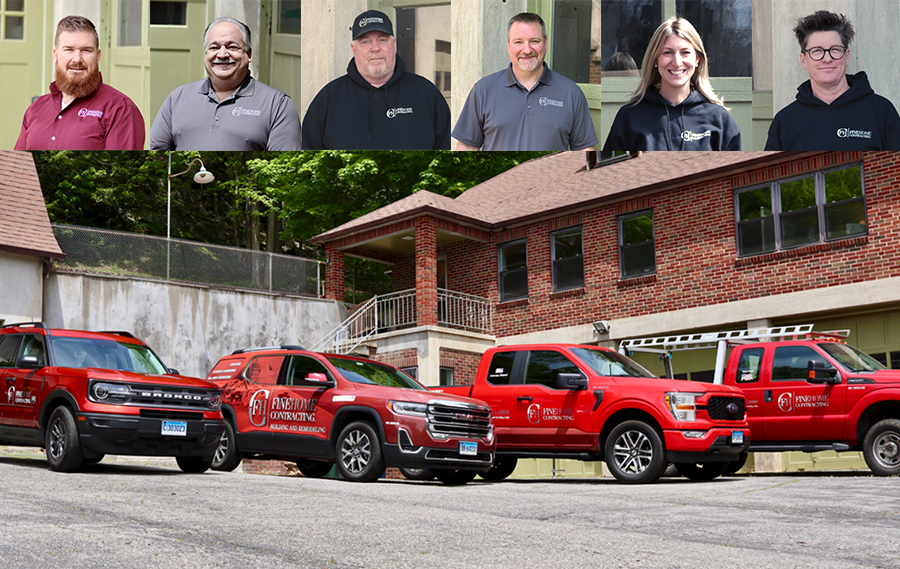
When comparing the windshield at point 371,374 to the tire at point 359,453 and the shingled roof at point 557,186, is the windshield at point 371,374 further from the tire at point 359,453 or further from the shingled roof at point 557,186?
the shingled roof at point 557,186

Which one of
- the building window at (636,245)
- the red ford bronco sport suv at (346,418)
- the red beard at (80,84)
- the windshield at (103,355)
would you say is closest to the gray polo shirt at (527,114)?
the red ford bronco sport suv at (346,418)

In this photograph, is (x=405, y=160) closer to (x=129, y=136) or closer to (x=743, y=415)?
(x=129, y=136)

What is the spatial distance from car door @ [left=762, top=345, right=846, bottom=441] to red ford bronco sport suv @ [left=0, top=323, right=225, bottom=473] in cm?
800

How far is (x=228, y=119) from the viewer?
54.0 feet

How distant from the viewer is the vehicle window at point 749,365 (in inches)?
617

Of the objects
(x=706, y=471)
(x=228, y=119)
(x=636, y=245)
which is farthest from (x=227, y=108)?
(x=636, y=245)

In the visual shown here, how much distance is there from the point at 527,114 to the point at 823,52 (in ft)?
16.2

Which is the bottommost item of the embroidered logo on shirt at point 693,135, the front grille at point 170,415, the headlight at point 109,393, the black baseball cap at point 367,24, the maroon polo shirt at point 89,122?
the front grille at point 170,415

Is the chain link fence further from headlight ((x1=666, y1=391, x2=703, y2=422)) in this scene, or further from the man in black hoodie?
headlight ((x1=666, y1=391, x2=703, y2=422))

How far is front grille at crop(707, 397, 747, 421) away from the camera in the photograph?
45.8 feet

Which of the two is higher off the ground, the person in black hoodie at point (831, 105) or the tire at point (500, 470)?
the person in black hoodie at point (831, 105)

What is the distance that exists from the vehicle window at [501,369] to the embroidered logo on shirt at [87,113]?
772 cm

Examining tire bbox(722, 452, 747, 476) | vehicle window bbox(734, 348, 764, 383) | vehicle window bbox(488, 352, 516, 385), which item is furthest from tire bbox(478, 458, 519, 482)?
vehicle window bbox(734, 348, 764, 383)

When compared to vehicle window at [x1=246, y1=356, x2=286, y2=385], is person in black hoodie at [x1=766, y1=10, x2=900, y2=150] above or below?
above
